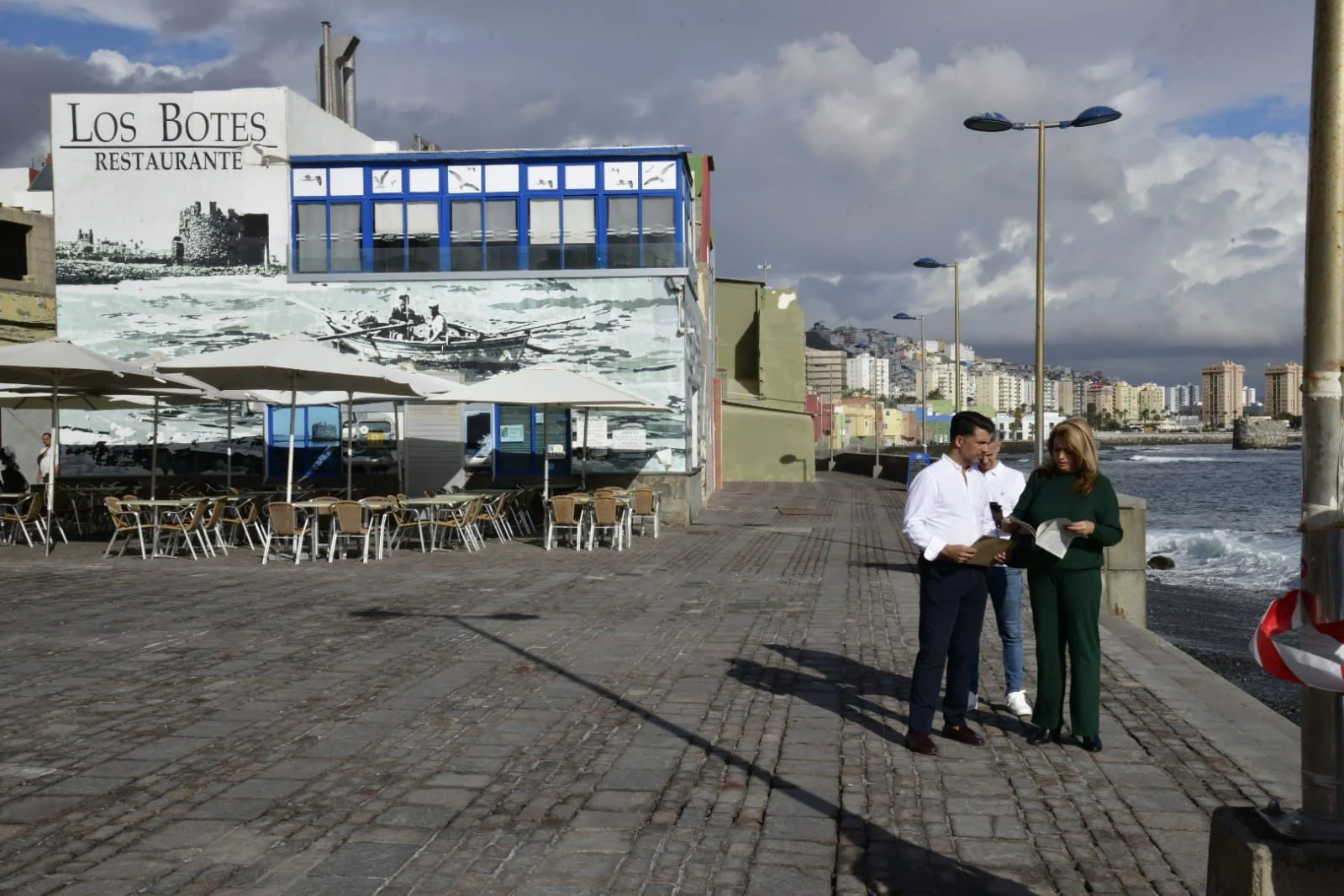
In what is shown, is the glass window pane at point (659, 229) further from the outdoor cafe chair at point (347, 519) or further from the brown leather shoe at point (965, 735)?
the brown leather shoe at point (965, 735)

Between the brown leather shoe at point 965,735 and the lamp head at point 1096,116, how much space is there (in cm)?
1363

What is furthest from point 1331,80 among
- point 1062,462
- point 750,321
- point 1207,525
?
point 750,321

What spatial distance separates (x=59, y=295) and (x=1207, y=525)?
122 feet

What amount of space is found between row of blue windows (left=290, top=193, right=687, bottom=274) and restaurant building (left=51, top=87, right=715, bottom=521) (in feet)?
0.12

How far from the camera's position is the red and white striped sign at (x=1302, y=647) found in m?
3.27

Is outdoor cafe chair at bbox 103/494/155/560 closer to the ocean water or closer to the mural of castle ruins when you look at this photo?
the mural of castle ruins

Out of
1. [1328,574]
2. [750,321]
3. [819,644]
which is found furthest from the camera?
[750,321]

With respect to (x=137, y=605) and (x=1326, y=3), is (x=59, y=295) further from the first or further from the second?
(x=1326, y=3)

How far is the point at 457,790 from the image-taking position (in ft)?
18.3

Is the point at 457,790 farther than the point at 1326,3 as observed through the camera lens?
Yes

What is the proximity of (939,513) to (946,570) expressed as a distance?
0.96 ft

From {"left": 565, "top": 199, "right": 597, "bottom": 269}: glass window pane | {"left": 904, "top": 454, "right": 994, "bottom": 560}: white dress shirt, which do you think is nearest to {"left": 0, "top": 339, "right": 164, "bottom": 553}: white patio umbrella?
{"left": 565, "top": 199, "right": 597, "bottom": 269}: glass window pane

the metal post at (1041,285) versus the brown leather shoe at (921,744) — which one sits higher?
the metal post at (1041,285)

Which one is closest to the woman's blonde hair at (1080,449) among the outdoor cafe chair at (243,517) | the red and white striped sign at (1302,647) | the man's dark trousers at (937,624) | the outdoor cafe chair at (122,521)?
the man's dark trousers at (937,624)
